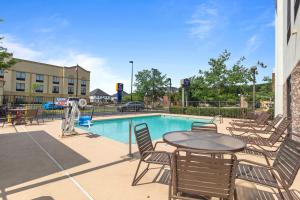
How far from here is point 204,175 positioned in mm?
1763

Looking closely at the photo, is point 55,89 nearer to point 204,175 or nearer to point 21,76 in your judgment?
point 21,76

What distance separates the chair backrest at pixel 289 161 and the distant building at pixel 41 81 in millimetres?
34392

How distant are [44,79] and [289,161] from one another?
4379cm

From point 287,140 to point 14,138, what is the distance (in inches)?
298

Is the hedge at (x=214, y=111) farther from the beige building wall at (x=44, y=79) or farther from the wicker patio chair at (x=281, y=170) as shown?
the beige building wall at (x=44, y=79)

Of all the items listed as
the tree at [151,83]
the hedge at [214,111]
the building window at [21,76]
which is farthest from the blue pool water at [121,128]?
the building window at [21,76]

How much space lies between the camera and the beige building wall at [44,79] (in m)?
33.8

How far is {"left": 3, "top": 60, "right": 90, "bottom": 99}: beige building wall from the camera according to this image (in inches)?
1329

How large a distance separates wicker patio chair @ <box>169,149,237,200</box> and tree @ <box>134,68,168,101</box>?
3271 cm

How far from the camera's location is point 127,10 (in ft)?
37.1

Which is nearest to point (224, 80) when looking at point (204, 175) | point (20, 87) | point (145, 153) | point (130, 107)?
point (130, 107)

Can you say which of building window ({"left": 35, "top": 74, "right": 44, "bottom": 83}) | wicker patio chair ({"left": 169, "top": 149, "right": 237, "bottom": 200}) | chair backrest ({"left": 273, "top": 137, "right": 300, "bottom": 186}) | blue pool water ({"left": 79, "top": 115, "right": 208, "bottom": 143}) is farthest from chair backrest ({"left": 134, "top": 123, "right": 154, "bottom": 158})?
building window ({"left": 35, "top": 74, "right": 44, "bottom": 83})

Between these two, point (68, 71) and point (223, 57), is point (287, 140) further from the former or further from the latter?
point (68, 71)

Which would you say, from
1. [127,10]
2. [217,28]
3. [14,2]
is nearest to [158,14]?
[127,10]
